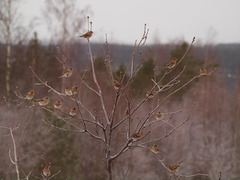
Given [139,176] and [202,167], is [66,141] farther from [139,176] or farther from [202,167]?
[202,167]

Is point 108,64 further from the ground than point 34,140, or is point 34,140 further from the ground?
point 108,64

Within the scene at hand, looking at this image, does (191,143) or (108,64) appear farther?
(191,143)

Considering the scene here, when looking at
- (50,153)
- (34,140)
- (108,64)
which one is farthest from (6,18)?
(108,64)

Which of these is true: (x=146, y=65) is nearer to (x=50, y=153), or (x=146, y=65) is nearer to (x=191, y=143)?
(x=191, y=143)

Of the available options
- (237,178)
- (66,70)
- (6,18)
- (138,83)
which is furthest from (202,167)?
(66,70)

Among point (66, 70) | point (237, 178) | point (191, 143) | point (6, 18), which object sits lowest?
point (237, 178)

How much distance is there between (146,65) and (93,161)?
6327mm

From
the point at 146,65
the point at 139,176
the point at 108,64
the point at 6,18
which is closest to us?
the point at 108,64

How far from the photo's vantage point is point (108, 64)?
86.0 inches

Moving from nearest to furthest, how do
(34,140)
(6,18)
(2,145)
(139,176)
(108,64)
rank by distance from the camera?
(108,64), (2,145), (34,140), (139,176), (6,18)

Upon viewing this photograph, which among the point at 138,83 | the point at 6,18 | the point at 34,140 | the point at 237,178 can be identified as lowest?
the point at 237,178

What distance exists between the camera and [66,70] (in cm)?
248

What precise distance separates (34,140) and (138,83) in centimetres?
501

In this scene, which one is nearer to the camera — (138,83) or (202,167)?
(202,167)
